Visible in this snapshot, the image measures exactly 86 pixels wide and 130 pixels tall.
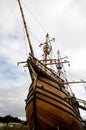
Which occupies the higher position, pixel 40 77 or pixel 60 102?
pixel 40 77

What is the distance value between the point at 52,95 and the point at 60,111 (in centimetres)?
117

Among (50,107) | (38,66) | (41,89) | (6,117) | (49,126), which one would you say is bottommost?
(6,117)

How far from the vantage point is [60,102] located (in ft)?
54.2

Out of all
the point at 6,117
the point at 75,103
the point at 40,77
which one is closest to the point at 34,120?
the point at 40,77

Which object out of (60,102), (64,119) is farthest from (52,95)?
(64,119)

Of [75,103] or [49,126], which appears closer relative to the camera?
[49,126]

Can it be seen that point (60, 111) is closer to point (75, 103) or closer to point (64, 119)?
point (64, 119)

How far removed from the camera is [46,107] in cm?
1551

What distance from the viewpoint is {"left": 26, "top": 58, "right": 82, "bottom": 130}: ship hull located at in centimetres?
1535

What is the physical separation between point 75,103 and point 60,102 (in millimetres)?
4267

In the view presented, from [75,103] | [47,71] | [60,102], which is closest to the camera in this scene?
[60,102]

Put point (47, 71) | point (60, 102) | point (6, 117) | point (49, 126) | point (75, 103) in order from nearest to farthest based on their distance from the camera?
point (49, 126) < point (60, 102) < point (47, 71) < point (75, 103) < point (6, 117)

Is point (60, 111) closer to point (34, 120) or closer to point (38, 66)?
point (34, 120)

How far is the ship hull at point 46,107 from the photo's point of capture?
15.4 metres
